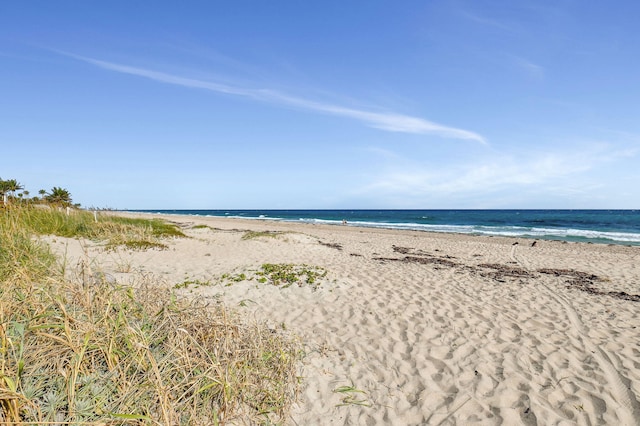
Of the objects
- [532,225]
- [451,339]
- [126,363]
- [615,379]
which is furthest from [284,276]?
[532,225]

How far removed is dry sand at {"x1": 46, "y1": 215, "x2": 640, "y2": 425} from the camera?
14.5 feet

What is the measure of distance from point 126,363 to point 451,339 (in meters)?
5.49

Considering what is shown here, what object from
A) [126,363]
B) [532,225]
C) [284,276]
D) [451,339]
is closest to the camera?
[126,363]

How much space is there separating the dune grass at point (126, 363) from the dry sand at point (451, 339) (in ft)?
2.22

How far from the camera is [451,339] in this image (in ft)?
21.2

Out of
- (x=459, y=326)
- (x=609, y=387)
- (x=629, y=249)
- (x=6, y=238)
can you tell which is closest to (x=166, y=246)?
(x=6, y=238)

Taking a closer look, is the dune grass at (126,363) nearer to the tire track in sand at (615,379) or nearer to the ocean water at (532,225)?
the tire track in sand at (615,379)

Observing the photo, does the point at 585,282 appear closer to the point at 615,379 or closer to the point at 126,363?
the point at 615,379

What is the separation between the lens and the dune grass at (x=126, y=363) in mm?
2652

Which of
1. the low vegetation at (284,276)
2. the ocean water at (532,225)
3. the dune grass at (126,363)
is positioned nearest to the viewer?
the dune grass at (126,363)

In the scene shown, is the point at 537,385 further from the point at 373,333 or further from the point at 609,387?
the point at 373,333

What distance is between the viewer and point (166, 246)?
15.6m

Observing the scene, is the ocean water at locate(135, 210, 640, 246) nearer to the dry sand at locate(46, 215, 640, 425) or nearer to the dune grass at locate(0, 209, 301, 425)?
the dry sand at locate(46, 215, 640, 425)

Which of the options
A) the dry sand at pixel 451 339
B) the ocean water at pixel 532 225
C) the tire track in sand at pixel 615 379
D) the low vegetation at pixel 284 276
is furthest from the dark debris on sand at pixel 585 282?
the ocean water at pixel 532 225
